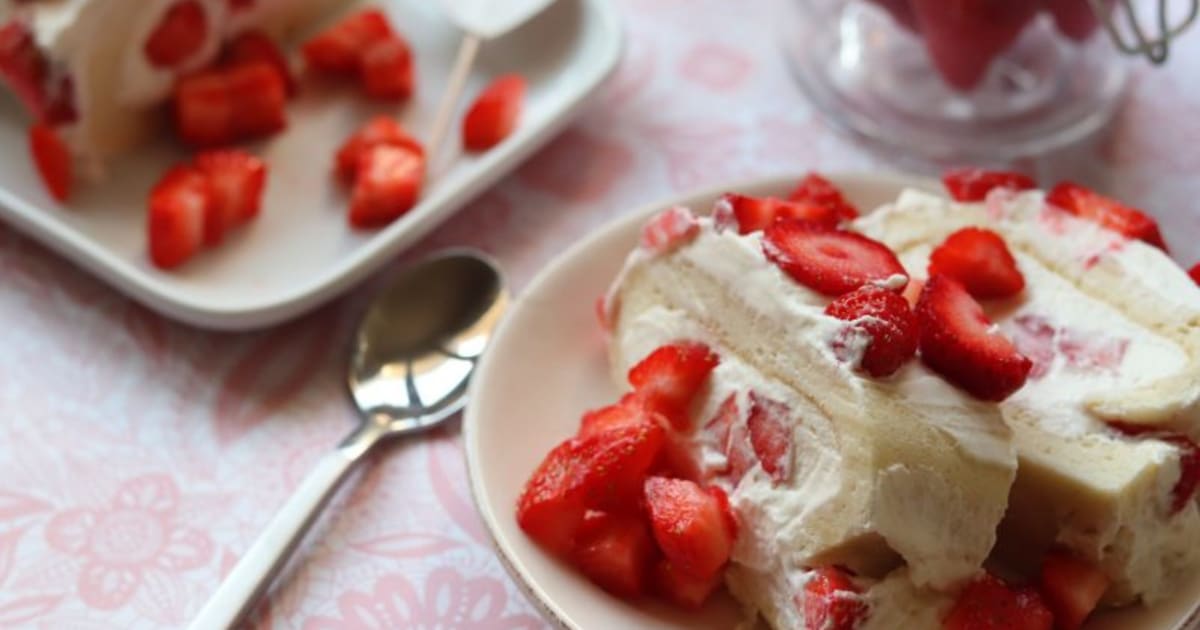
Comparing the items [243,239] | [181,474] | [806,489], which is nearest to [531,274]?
[243,239]

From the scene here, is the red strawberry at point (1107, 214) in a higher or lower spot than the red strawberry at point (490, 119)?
higher

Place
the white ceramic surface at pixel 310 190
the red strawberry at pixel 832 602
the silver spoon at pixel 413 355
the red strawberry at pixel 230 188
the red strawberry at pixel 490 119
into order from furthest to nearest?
the red strawberry at pixel 490 119 → the red strawberry at pixel 230 188 → the white ceramic surface at pixel 310 190 → the silver spoon at pixel 413 355 → the red strawberry at pixel 832 602

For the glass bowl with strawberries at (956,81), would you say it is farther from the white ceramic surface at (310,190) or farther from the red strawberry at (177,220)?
the red strawberry at (177,220)

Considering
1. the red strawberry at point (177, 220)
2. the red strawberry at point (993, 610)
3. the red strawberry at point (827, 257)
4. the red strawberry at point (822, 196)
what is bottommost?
the red strawberry at point (177, 220)

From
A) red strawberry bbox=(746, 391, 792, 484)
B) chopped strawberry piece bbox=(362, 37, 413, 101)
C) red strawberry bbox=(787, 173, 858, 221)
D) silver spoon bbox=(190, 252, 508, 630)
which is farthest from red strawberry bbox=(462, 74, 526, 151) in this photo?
red strawberry bbox=(746, 391, 792, 484)

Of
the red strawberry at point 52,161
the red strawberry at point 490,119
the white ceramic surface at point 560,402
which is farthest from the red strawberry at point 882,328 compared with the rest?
the red strawberry at point 52,161

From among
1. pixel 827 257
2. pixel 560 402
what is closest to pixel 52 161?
pixel 560 402

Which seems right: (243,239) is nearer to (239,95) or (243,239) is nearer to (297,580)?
(239,95)
